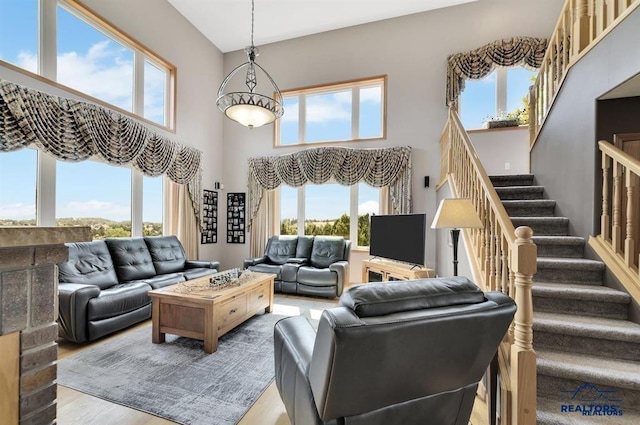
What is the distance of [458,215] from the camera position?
245 cm

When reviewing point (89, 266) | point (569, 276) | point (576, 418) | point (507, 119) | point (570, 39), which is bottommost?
point (576, 418)

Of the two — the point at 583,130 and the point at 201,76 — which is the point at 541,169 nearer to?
the point at 583,130

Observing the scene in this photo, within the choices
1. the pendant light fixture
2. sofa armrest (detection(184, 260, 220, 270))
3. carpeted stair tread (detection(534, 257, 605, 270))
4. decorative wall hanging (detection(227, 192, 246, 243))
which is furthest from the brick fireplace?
decorative wall hanging (detection(227, 192, 246, 243))

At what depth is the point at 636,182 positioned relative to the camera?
2293 mm

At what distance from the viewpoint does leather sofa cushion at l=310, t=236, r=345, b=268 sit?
514cm

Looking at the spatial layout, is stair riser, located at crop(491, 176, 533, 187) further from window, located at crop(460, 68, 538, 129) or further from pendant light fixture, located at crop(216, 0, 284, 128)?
pendant light fixture, located at crop(216, 0, 284, 128)

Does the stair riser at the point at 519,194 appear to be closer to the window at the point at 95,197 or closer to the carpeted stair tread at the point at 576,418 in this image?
the carpeted stair tread at the point at 576,418

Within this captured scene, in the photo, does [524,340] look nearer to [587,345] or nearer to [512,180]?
[587,345]

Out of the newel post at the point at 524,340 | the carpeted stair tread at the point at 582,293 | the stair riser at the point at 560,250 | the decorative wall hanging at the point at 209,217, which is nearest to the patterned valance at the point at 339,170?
the decorative wall hanging at the point at 209,217

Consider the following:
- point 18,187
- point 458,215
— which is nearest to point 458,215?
point 458,215

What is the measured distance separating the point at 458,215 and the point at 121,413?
284cm

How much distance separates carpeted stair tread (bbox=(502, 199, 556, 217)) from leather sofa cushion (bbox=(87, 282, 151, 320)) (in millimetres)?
4310

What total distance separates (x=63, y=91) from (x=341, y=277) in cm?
436

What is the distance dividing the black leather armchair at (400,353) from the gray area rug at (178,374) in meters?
0.91
